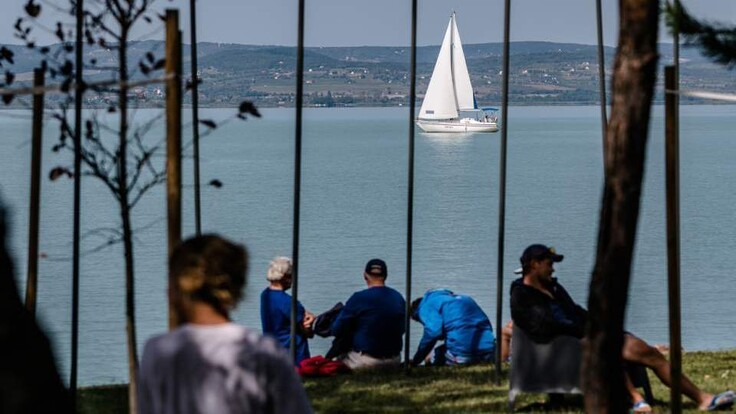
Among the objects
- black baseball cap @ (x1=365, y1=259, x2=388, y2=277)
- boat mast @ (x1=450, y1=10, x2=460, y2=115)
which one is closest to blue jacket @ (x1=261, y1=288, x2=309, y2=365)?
black baseball cap @ (x1=365, y1=259, x2=388, y2=277)

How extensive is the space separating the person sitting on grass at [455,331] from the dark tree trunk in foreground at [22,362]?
736 cm

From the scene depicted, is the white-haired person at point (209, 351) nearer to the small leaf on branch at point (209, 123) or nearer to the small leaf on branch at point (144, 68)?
the small leaf on branch at point (209, 123)

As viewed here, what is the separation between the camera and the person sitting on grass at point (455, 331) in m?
10.1

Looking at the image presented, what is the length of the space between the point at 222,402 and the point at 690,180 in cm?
4728

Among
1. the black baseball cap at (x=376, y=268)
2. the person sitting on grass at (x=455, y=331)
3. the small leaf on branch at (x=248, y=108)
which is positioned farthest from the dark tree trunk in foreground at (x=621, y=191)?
the person sitting on grass at (x=455, y=331)

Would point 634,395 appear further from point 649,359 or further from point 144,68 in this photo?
point 144,68

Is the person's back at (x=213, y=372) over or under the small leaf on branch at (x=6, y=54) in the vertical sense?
under

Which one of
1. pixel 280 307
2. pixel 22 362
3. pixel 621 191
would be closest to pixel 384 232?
pixel 280 307

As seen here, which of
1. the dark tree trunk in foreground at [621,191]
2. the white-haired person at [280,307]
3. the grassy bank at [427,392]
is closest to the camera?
the dark tree trunk in foreground at [621,191]

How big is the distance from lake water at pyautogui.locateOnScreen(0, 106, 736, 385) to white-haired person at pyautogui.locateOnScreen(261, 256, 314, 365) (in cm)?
134

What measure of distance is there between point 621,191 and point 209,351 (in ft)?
5.70

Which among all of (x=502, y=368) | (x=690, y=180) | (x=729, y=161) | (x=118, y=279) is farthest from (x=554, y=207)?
(x=502, y=368)

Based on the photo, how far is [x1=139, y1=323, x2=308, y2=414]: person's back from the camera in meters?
3.60

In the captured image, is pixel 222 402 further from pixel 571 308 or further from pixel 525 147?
pixel 525 147
